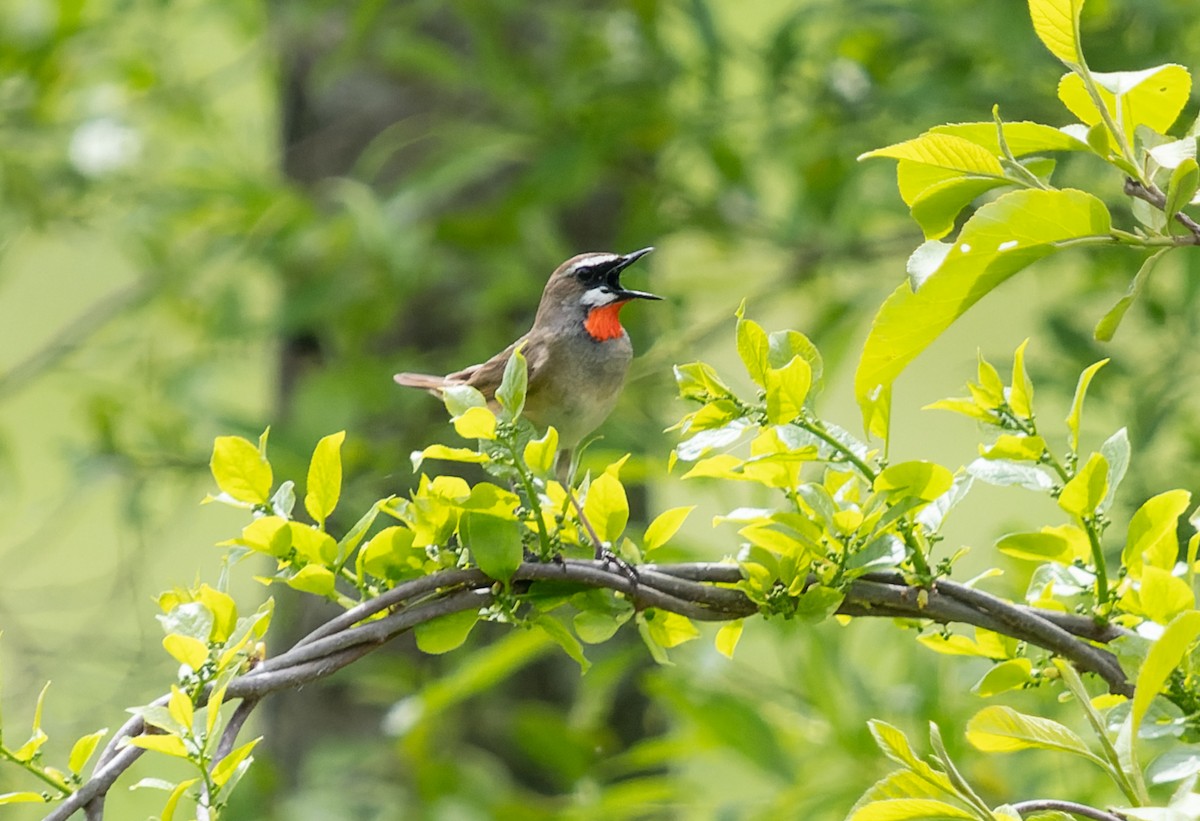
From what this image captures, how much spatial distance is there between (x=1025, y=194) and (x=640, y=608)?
0.50 meters

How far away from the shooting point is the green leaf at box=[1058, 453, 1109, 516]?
1308 mm

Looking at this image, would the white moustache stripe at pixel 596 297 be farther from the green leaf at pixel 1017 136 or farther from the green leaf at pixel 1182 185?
the green leaf at pixel 1182 185

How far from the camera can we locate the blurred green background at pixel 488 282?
312 cm

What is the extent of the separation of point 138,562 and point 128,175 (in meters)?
1.11

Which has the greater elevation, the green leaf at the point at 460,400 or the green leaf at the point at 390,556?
the green leaf at the point at 460,400

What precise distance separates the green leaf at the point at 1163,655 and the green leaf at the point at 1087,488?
0.75ft

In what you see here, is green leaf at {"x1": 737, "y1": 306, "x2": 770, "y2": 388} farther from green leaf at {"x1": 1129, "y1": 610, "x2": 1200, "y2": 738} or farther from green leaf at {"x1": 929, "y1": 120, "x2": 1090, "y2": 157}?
green leaf at {"x1": 1129, "y1": 610, "x2": 1200, "y2": 738}

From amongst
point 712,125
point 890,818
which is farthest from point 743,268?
point 890,818

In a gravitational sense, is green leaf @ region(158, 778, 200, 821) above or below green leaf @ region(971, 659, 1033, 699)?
above

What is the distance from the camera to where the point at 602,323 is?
2.63 m

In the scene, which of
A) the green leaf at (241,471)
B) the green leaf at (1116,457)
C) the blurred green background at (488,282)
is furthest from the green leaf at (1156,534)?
the blurred green background at (488,282)

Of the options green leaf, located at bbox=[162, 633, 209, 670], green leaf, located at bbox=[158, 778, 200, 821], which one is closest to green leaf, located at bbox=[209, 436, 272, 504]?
green leaf, located at bbox=[162, 633, 209, 670]

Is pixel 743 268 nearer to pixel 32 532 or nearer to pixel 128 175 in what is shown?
pixel 128 175

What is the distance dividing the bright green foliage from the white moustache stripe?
1.38m
